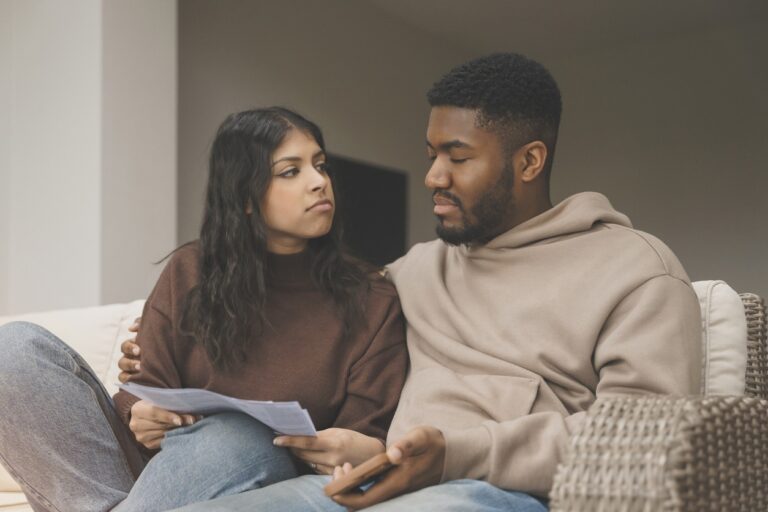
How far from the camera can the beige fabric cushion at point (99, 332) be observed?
2014mm

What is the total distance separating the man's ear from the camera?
60.0 inches

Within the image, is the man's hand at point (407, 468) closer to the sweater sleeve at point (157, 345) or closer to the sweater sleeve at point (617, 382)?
the sweater sleeve at point (617, 382)

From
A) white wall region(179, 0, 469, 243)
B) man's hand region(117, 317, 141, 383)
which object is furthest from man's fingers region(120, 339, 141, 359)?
white wall region(179, 0, 469, 243)

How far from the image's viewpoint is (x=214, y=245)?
1.71 metres

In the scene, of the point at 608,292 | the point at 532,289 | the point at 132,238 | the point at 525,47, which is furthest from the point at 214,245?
the point at 525,47

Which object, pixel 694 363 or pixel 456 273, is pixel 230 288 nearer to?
pixel 456 273

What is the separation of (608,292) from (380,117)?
173 inches

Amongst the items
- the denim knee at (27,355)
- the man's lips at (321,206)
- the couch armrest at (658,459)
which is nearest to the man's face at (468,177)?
the man's lips at (321,206)

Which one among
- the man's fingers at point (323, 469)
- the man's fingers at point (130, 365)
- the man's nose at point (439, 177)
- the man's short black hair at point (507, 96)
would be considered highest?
the man's short black hair at point (507, 96)

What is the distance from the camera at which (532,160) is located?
1535 mm

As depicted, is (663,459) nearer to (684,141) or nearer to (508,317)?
(508,317)

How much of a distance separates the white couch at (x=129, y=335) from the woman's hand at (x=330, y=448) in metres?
0.56

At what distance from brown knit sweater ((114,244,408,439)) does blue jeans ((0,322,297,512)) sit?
0.10 metres

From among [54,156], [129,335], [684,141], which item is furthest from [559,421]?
[684,141]
